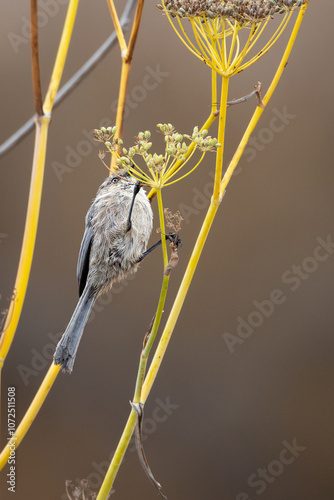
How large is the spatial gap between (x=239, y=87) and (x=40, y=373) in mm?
1510

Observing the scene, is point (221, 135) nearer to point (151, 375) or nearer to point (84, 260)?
point (151, 375)

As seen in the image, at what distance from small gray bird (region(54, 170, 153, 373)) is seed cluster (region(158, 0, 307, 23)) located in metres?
0.40
